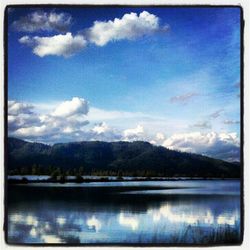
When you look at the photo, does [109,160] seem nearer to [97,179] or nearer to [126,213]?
[97,179]

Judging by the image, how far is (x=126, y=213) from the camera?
10.5ft

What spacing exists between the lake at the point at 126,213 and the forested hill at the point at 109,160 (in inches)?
2.6

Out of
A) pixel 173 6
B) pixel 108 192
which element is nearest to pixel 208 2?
pixel 173 6

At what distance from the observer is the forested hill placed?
323cm

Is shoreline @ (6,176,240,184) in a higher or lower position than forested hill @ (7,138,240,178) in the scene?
lower

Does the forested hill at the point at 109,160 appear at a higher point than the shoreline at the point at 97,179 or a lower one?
higher

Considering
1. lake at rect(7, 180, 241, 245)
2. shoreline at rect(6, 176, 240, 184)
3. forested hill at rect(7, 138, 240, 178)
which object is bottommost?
lake at rect(7, 180, 241, 245)

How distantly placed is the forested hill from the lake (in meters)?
0.07

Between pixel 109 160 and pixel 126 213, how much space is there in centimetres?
29

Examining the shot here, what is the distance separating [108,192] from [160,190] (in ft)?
0.90

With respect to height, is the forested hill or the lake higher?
the forested hill

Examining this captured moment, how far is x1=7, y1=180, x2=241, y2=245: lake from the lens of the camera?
319cm

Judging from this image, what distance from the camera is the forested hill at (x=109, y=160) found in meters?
3.23
